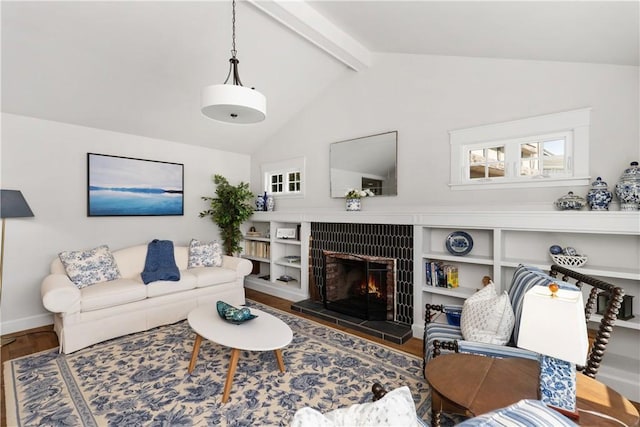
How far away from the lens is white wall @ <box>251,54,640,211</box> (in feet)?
8.24

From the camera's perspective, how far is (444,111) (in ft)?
11.1

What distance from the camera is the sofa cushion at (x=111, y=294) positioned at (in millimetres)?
3078

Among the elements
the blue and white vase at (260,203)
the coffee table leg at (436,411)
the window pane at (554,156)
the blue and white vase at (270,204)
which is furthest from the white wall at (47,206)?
the window pane at (554,156)

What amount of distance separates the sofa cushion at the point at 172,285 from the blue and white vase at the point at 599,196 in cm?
410

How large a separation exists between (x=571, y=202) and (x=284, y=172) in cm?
378

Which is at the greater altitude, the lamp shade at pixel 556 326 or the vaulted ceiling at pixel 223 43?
the vaulted ceiling at pixel 223 43

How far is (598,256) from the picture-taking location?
2.59 m

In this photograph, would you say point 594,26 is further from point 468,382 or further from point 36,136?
point 36,136

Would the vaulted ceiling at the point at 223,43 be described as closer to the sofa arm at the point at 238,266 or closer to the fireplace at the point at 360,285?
the sofa arm at the point at 238,266

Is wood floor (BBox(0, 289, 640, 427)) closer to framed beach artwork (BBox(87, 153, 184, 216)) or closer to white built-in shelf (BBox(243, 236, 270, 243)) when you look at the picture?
framed beach artwork (BBox(87, 153, 184, 216))

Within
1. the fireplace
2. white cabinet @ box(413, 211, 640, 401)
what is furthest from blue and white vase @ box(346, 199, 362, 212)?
white cabinet @ box(413, 211, 640, 401)

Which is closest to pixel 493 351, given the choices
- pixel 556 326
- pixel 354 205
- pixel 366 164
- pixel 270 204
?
pixel 556 326

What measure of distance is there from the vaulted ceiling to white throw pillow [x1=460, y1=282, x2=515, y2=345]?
1884 millimetres

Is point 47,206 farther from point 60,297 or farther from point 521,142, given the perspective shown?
point 521,142
